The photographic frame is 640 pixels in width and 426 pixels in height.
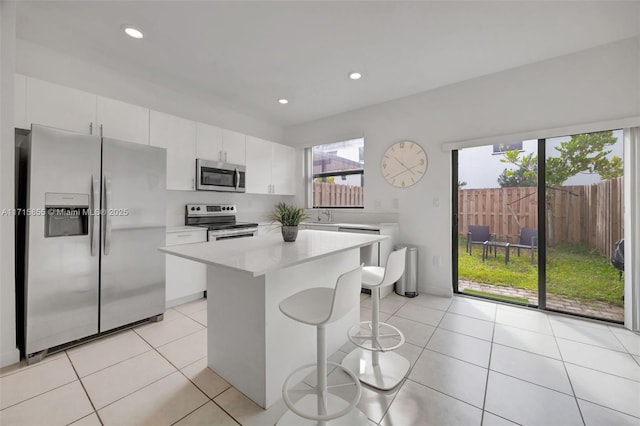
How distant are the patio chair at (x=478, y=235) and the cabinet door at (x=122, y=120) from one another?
156 inches

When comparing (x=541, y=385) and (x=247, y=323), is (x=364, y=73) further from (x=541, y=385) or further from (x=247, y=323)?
(x=541, y=385)

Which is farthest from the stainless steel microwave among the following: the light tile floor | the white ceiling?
the light tile floor

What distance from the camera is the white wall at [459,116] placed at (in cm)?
246

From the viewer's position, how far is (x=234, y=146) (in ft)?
12.2

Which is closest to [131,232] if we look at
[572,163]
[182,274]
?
[182,274]

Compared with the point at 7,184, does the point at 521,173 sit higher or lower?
higher

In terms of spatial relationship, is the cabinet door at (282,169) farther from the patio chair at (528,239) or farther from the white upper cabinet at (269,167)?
the patio chair at (528,239)

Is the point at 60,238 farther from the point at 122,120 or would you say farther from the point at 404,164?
the point at 404,164

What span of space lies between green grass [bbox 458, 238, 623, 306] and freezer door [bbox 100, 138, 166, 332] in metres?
3.69

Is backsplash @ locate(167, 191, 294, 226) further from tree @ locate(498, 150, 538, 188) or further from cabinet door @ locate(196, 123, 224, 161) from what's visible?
tree @ locate(498, 150, 538, 188)

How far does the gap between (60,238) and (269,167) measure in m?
2.71

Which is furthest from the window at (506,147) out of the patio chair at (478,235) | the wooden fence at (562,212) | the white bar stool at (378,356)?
the white bar stool at (378,356)

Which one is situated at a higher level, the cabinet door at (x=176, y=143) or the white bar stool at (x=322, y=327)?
the cabinet door at (x=176, y=143)

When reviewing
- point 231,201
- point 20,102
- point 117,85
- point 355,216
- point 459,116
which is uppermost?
point 117,85
